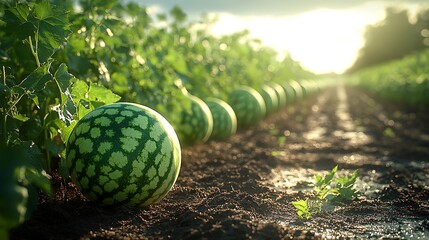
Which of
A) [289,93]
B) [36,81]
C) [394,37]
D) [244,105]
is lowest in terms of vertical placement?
[289,93]

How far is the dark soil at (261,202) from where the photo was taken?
3.15m

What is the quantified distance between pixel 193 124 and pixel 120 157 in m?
3.60

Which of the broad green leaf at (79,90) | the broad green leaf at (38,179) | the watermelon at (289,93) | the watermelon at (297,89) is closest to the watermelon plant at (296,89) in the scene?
the watermelon at (297,89)

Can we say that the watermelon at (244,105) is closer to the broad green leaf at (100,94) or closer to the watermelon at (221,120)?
the watermelon at (221,120)

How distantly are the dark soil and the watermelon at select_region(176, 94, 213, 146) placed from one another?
0.79 ft

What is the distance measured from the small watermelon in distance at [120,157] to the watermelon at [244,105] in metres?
6.51

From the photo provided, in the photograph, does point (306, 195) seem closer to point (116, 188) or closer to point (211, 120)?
point (116, 188)

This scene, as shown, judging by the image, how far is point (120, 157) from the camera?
3443 millimetres

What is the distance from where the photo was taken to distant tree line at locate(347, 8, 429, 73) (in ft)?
314

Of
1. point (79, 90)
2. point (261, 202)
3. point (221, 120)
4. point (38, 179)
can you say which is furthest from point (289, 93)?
point (38, 179)

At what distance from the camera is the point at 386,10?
107625 mm

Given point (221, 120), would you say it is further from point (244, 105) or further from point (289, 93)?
point (289, 93)

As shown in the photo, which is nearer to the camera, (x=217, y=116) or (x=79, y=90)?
(x=79, y=90)

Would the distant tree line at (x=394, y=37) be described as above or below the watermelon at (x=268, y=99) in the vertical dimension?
above
